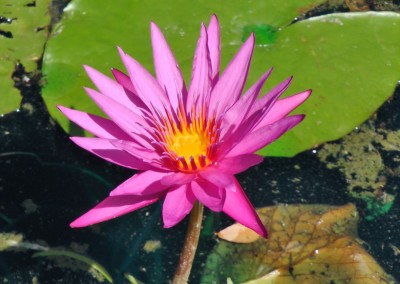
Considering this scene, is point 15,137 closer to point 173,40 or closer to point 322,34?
point 173,40

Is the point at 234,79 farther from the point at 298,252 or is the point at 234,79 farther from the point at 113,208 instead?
the point at 298,252

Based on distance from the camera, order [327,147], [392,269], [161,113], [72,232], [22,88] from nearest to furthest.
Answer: [161,113] → [392,269] → [72,232] → [327,147] → [22,88]

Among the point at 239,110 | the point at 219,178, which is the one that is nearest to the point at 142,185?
the point at 219,178

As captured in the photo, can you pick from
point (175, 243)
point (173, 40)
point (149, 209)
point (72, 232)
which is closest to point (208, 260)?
point (175, 243)

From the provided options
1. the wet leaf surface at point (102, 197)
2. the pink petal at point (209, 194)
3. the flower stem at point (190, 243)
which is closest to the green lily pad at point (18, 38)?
the wet leaf surface at point (102, 197)

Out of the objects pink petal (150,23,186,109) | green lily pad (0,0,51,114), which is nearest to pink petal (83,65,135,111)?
pink petal (150,23,186,109)

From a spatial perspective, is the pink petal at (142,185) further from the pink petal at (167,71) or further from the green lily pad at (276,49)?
the green lily pad at (276,49)

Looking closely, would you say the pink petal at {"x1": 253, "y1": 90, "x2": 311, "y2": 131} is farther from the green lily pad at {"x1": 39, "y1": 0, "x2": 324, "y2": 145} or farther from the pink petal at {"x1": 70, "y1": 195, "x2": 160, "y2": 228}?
the green lily pad at {"x1": 39, "y1": 0, "x2": 324, "y2": 145}
